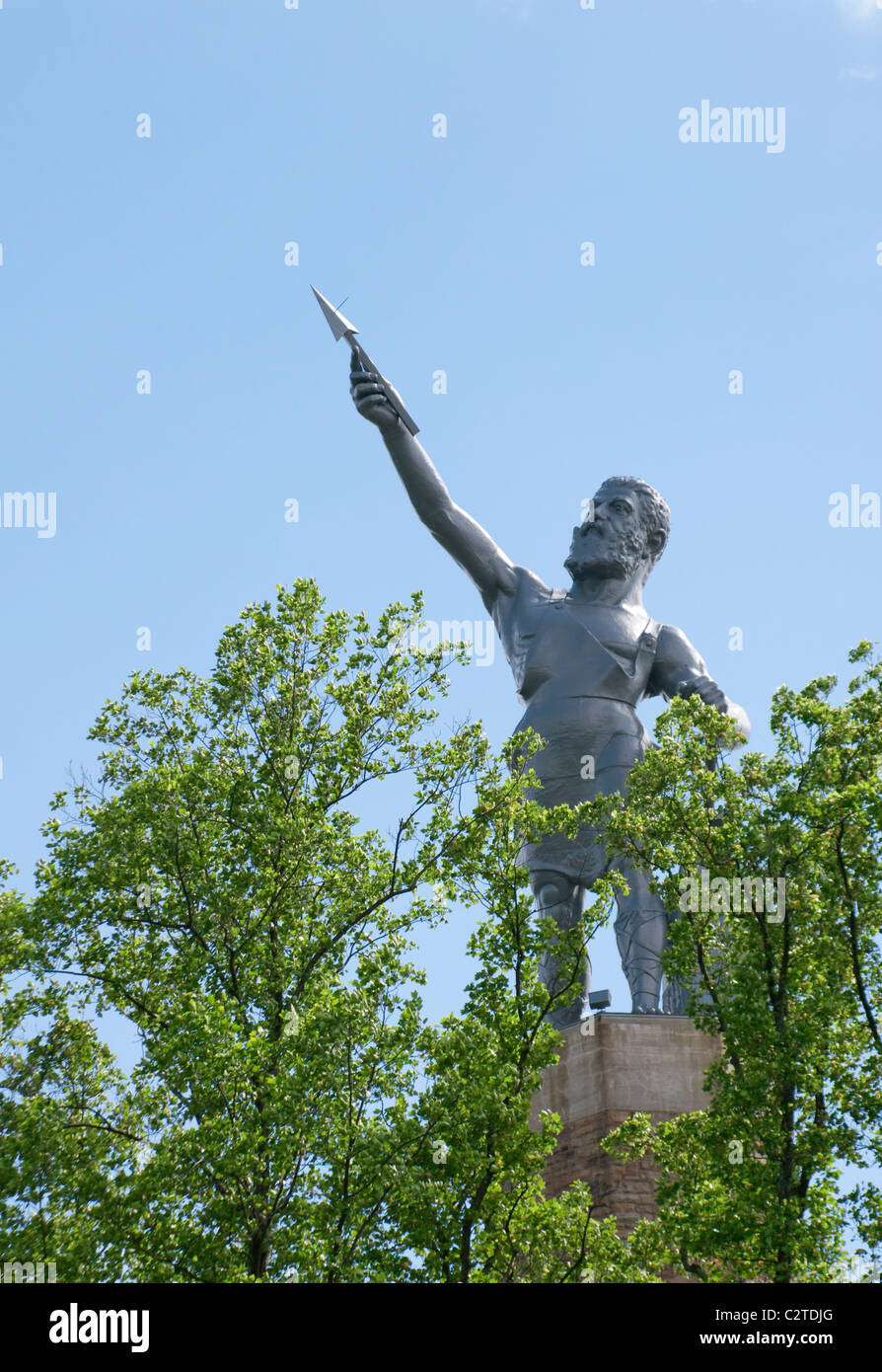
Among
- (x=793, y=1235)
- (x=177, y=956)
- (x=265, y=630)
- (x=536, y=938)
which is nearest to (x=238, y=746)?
(x=265, y=630)

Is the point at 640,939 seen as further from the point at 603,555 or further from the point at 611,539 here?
the point at 611,539

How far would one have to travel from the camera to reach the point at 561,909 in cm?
1806

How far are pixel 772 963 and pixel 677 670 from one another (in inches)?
238

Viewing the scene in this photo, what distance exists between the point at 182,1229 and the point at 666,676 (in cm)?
836

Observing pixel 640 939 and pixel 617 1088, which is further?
pixel 640 939

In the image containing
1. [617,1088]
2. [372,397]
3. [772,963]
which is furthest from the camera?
[372,397]

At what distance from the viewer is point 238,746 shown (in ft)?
56.2

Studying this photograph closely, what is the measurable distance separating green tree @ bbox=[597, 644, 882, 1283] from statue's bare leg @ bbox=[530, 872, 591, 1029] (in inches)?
103

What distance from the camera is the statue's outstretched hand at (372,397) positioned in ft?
62.0

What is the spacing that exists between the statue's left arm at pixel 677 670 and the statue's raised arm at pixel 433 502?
182 centimetres

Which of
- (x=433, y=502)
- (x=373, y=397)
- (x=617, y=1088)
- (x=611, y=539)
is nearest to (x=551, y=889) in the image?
(x=617, y=1088)

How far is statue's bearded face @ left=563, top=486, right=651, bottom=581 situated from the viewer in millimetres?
19688

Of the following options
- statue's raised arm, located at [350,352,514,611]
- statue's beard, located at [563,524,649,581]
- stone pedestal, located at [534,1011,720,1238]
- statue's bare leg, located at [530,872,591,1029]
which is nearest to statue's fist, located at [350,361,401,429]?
statue's raised arm, located at [350,352,514,611]

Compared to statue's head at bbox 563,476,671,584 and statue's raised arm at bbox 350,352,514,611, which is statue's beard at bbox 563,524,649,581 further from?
statue's raised arm at bbox 350,352,514,611
